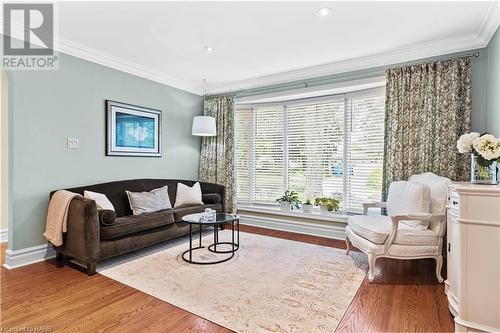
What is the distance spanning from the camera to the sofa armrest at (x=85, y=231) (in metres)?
2.75

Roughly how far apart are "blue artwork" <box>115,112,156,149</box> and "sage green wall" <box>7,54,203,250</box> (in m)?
0.23

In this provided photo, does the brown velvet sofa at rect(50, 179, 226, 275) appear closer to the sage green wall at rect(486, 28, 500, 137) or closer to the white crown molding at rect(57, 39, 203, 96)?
the white crown molding at rect(57, 39, 203, 96)

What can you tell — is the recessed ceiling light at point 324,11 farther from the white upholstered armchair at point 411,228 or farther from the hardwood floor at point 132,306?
the hardwood floor at point 132,306

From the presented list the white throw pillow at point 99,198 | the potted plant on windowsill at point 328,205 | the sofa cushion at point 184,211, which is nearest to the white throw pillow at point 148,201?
the sofa cushion at point 184,211

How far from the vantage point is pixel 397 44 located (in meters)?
3.38

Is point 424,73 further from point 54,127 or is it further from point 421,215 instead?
point 54,127

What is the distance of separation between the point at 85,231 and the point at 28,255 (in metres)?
1.00

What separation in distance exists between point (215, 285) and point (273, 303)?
0.62m

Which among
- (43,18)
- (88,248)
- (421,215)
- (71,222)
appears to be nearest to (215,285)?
(88,248)

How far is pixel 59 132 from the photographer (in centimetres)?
332

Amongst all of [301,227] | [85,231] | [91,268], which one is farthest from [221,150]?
[91,268]

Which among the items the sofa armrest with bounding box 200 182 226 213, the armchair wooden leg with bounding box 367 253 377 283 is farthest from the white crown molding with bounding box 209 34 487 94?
the armchair wooden leg with bounding box 367 253 377 283

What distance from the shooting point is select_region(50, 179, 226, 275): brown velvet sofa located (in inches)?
109

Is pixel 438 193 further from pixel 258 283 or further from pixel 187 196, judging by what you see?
pixel 187 196
